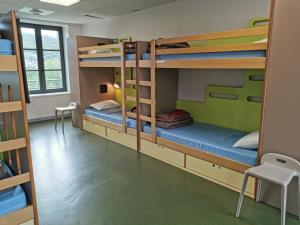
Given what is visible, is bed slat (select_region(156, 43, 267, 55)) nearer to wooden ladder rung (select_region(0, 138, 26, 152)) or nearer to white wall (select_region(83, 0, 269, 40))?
white wall (select_region(83, 0, 269, 40))

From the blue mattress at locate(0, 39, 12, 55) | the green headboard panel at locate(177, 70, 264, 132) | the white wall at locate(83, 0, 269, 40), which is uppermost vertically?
the white wall at locate(83, 0, 269, 40)

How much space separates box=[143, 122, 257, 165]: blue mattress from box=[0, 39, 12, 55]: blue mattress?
2.18m

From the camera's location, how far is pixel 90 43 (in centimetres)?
498

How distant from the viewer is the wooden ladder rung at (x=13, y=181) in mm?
1687

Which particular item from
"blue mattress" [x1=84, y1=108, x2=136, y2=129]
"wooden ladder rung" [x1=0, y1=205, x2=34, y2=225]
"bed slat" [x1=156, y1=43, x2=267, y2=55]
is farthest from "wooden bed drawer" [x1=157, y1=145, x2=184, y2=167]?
"wooden ladder rung" [x1=0, y1=205, x2=34, y2=225]

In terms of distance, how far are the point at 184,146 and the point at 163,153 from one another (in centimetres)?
44

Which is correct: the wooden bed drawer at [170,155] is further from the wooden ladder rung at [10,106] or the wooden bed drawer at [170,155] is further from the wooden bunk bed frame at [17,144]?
the wooden ladder rung at [10,106]

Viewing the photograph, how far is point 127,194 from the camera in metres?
2.51

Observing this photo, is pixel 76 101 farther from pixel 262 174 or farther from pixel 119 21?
pixel 262 174

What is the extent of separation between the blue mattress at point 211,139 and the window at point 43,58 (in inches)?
147

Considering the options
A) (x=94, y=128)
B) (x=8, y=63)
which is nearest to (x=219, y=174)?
(x=8, y=63)

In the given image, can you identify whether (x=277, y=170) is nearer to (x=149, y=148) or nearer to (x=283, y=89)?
(x=283, y=89)

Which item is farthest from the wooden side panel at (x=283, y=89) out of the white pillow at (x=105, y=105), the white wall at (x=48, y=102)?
the white wall at (x=48, y=102)

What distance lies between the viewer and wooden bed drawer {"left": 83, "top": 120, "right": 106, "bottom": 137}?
4549mm
